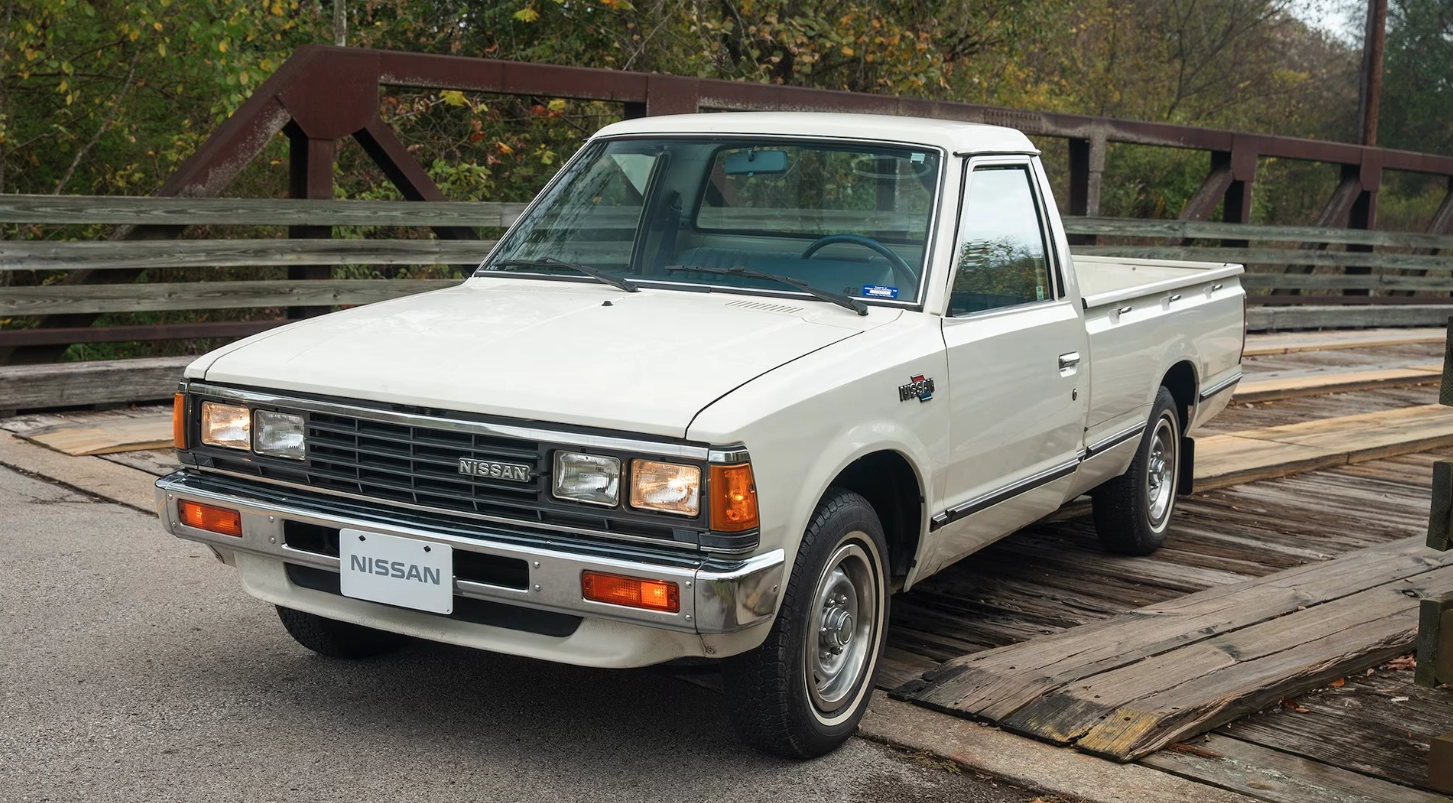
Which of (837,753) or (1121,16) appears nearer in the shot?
(837,753)

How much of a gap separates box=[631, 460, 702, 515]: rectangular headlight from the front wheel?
41cm

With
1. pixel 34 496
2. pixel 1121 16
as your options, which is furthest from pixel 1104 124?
pixel 1121 16

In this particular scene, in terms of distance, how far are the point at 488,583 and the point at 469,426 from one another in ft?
1.23

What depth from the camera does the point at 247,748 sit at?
3.69 meters

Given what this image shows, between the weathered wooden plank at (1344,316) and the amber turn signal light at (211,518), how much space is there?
13138 millimetres

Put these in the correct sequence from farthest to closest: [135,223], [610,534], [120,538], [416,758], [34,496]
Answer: [135,223]
[34,496]
[120,538]
[416,758]
[610,534]

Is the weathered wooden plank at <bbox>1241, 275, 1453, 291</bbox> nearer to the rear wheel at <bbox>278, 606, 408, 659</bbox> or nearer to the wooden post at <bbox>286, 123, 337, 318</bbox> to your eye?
the wooden post at <bbox>286, 123, 337, 318</bbox>

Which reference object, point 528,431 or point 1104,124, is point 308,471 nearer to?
point 528,431

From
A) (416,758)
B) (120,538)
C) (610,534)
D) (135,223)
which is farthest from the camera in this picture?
(135,223)

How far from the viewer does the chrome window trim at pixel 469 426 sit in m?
3.30

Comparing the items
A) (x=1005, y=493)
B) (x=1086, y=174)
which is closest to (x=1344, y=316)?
(x=1086, y=174)

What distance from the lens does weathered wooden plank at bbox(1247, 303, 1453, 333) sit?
15738 mm

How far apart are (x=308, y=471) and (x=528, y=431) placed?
68 centimetres

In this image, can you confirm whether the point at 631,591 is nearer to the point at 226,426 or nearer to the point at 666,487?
the point at 666,487
